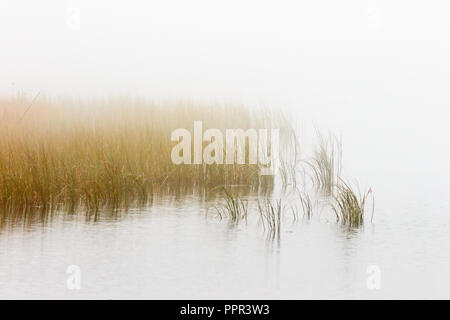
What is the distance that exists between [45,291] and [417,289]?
13.0 ft

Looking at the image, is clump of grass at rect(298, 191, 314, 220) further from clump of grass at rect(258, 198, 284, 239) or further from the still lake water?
clump of grass at rect(258, 198, 284, 239)

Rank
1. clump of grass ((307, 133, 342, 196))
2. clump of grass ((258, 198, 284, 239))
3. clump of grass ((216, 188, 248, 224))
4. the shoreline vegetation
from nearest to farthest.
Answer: clump of grass ((258, 198, 284, 239))
clump of grass ((216, 188, 248, 224))
the shoreline vegetation
clump of grass ((307, 133, 342, 196))

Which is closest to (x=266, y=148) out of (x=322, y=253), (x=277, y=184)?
(x=277, y=184)

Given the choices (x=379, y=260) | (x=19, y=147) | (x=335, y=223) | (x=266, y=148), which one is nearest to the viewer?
(x=379, y=260)

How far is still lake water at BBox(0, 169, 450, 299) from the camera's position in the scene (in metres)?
7.47

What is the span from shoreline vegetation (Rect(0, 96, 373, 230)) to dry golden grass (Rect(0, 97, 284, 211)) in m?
0.02

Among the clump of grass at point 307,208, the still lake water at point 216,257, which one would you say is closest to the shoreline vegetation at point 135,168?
the clump of grass at point 307,208

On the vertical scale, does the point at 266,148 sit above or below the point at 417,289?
above

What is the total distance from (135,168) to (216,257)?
4447 millimetres

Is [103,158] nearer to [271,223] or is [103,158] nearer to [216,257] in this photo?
[271,223]

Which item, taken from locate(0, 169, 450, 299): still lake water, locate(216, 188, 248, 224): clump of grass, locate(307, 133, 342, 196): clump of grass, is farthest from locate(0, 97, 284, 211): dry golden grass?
locate(216, 188, 248, 224): clump of grass

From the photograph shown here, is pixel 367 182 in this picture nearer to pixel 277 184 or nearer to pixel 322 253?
pixel 277 184

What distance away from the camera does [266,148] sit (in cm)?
1547
